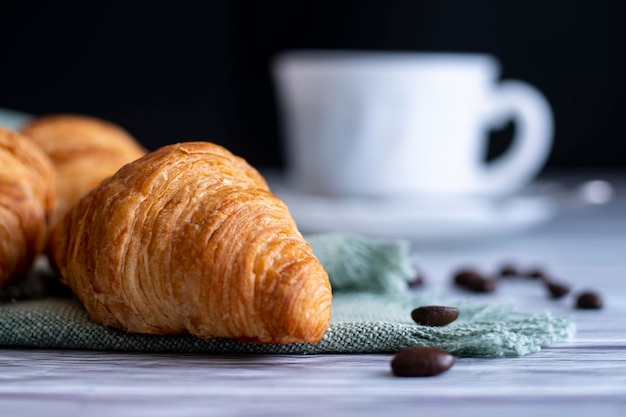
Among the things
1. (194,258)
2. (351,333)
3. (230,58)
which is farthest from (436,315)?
(230,58)

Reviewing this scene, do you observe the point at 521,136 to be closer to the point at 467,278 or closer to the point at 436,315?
the point at 467,278

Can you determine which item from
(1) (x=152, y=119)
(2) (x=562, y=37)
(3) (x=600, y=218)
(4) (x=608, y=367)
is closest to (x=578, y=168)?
(2) (x=562, y=37)

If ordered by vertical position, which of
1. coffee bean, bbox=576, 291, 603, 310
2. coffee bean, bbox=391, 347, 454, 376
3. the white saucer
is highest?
coffee bean, bbox=391, 347, 454, 376

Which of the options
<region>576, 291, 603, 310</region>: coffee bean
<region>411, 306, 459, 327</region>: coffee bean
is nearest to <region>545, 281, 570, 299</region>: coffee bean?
<region>576, 291, 603, 310</region>: coffee bean

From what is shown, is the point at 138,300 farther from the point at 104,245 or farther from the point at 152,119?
the point at 152,119

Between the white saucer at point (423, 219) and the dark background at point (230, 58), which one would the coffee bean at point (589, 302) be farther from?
the dark background at point (230, 58)

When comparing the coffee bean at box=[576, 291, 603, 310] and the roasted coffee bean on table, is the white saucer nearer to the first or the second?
the roasted coffee bean on table

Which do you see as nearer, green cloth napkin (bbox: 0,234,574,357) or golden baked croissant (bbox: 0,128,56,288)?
green cloth napkin (bbox: 0,234,574,357)
